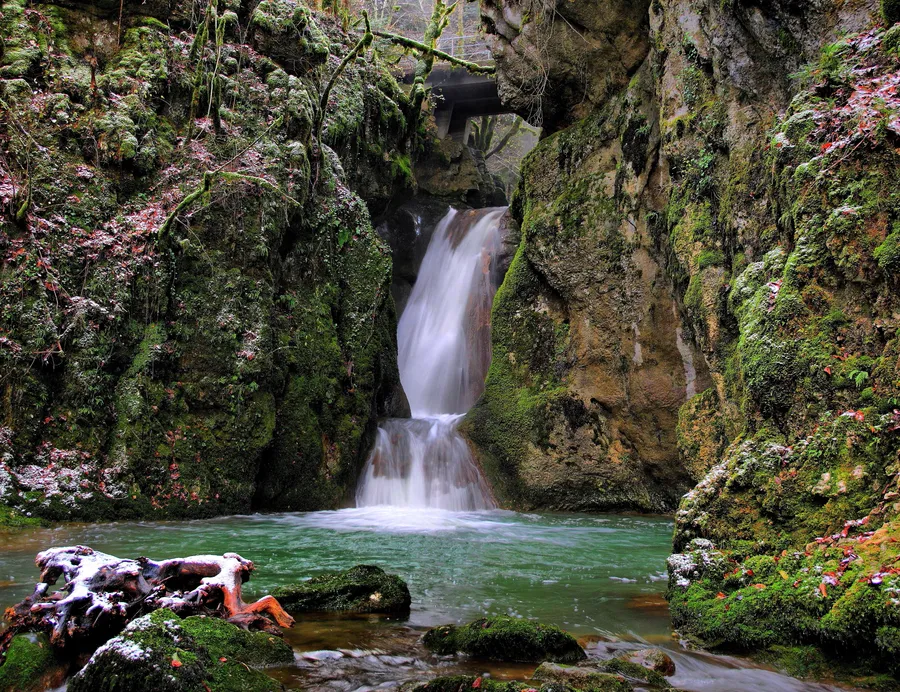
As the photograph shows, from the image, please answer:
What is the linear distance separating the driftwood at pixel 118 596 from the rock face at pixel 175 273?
5.60 metres

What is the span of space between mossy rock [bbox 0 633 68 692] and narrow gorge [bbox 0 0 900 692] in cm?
2

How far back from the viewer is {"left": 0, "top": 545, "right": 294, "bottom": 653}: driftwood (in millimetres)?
3301

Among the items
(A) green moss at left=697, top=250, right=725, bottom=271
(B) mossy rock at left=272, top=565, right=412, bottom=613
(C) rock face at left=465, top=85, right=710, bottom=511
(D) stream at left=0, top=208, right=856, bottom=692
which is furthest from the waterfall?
(B) mossy rock at left=272, top=565, right=412, bottom=613

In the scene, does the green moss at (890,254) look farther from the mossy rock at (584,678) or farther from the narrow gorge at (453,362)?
the mossy rock at (584,678)

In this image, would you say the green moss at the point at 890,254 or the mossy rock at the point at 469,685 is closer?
the mossy rock at the point at 469,685

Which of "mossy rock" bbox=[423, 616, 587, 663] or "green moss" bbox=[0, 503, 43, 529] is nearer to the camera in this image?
"mossy rock" bbox=[423, 616, 587, 663]

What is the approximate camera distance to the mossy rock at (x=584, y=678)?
313 centimetres

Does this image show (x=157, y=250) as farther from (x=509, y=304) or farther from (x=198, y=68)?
(x=509, y=304)

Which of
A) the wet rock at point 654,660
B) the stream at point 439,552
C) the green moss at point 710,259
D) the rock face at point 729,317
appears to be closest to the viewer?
the wet rock at point 654,660

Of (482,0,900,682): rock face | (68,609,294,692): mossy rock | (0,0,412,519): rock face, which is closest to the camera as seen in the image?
(68,609,294,692): mossy rock

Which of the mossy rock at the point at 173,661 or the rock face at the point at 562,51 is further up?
the rock face at the point at 562,51

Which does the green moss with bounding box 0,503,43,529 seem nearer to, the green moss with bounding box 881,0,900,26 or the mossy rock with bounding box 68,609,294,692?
the mossy rock with bounding box 68,609,294,692

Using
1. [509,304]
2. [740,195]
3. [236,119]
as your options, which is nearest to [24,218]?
[236,119]

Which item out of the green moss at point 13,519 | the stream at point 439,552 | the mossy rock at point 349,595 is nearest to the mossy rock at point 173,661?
the stream at point 439,552
